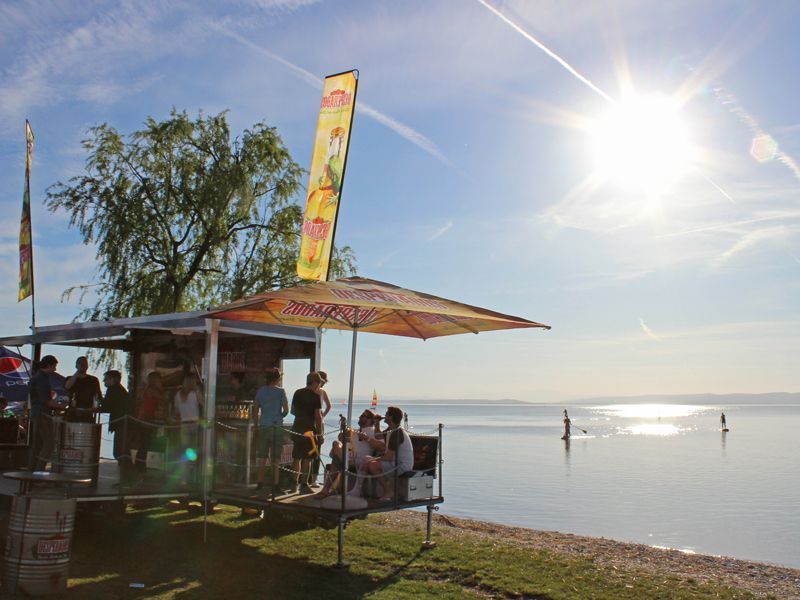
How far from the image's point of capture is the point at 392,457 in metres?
9.20

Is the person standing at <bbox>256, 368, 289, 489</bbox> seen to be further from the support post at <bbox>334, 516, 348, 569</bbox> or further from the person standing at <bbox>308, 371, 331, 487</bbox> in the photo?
the support post at <bbox>334, 516, 348, 569</bbox>

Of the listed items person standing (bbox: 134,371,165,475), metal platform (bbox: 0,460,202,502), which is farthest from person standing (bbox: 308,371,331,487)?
person standing (bbox: 134,371,165,475)

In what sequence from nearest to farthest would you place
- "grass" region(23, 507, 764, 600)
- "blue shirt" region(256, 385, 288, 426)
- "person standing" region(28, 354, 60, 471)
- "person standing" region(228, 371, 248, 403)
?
"grass" region(23, 507, 764, 600), "blue shirt" region(256, 385, 288, 426), "person standing" region(28, 354, 60, 471), "person standing" region(228, 371, 248, 403)

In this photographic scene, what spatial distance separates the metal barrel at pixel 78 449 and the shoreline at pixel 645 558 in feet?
17.2

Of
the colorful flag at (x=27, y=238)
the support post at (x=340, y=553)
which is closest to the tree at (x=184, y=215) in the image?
the colorful flag at (x=27, y=238)

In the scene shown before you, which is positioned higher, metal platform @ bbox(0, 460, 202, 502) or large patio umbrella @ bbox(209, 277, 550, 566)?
large patio umbrella @ bbox(209, 277, 550, 566)

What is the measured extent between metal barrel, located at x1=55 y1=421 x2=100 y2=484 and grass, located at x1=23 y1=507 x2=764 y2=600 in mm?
937

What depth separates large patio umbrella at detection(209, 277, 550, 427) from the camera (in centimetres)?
832

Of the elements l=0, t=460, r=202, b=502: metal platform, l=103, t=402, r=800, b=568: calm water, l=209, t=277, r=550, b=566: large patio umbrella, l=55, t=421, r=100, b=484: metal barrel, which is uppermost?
l=209, t=277, r=550, b=566: large patio umbrella

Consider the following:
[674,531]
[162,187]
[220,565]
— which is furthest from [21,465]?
[674,531]

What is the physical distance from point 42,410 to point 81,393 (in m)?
0.57

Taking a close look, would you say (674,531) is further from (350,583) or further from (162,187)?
(162,187)

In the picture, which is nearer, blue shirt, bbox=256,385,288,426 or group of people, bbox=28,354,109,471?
blue shirt, bbox=256,385,288,426

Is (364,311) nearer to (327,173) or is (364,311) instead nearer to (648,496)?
(327,173)
